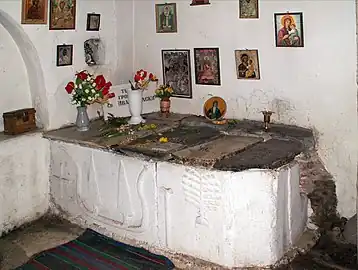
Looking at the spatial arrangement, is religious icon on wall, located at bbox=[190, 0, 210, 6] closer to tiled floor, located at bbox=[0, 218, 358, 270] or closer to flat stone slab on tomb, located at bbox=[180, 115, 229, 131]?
flat stone slab on tomb, located at bbox=[180, 115, 229, 131]

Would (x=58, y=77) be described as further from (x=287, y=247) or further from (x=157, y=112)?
(x=287, y=247)

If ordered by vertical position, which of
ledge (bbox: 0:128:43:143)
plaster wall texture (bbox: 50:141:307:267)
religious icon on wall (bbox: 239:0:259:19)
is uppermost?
religious icon on wall (bbox: 239:0:259:19)

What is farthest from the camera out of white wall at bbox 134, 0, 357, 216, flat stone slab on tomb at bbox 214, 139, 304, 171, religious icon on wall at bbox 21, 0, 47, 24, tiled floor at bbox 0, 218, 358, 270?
religious icon on wall at bbox 21, 0, 47, 24

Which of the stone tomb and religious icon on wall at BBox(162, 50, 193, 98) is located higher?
religious icon on wall at BBox(162, 50, 193, 98)

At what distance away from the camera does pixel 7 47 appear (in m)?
4.40

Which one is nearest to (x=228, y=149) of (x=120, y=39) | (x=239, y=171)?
(x=239, y=171)

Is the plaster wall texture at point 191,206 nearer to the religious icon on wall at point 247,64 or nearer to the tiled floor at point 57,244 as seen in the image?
the tiled floor at point 57,244

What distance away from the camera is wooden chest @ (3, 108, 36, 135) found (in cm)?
435

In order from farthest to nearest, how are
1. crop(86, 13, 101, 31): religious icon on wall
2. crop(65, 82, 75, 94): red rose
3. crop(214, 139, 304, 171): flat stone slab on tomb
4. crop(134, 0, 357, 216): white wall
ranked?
crop(86, 13, 101, 31): religious icon on wall
crop(65, 82, 75, 94): red rose
crop(134, 0, 357, 216): white wall
crop(214, 139, 304, 171): flat stone slab on tomb

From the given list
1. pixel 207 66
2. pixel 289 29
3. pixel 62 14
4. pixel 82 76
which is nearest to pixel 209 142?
pixel 207 66

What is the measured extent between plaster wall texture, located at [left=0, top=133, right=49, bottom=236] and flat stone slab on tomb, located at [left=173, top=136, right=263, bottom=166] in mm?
1491

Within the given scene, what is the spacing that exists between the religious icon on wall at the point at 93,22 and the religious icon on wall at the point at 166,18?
1.94 ft

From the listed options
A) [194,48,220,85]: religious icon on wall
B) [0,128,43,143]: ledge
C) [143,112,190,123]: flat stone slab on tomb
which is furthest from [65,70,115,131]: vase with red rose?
[194,48,220,85]: religious icon on wall

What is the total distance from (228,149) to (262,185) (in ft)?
1.41
